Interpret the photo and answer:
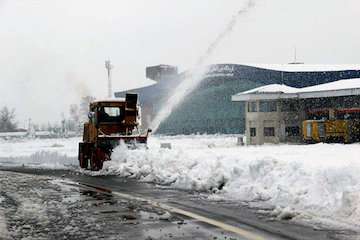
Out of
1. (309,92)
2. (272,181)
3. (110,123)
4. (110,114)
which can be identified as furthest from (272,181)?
(309,92)

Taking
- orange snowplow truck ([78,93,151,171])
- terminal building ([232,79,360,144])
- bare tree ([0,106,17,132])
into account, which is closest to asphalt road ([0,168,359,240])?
orange snowplow truck ([78,93,151,171])

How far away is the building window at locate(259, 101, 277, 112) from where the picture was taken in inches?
1944

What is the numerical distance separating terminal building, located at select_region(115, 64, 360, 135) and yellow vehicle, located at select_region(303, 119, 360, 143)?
2212 centimetres

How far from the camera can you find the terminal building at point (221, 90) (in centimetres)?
6438

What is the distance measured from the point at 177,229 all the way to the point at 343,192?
3032 mm

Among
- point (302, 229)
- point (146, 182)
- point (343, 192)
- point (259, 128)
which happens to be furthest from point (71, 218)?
point (259, 128)

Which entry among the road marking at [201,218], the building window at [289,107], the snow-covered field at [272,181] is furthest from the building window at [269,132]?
the road marking at [201,218]

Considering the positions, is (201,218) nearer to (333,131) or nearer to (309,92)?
(333,131)

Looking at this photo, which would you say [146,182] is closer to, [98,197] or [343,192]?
[98,197]

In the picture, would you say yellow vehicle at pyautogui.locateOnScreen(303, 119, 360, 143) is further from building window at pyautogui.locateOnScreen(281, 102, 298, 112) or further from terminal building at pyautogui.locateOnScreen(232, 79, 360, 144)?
building window at pyautogui.locateOnScreen(281, 102, 298, 112)

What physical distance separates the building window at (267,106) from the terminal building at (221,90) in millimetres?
15343

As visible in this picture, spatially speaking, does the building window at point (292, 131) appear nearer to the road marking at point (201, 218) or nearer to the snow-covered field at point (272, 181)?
the snow-covered field at point (272, 181)

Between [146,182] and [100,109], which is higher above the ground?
[100,109]

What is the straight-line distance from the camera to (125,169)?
61.5 ft
